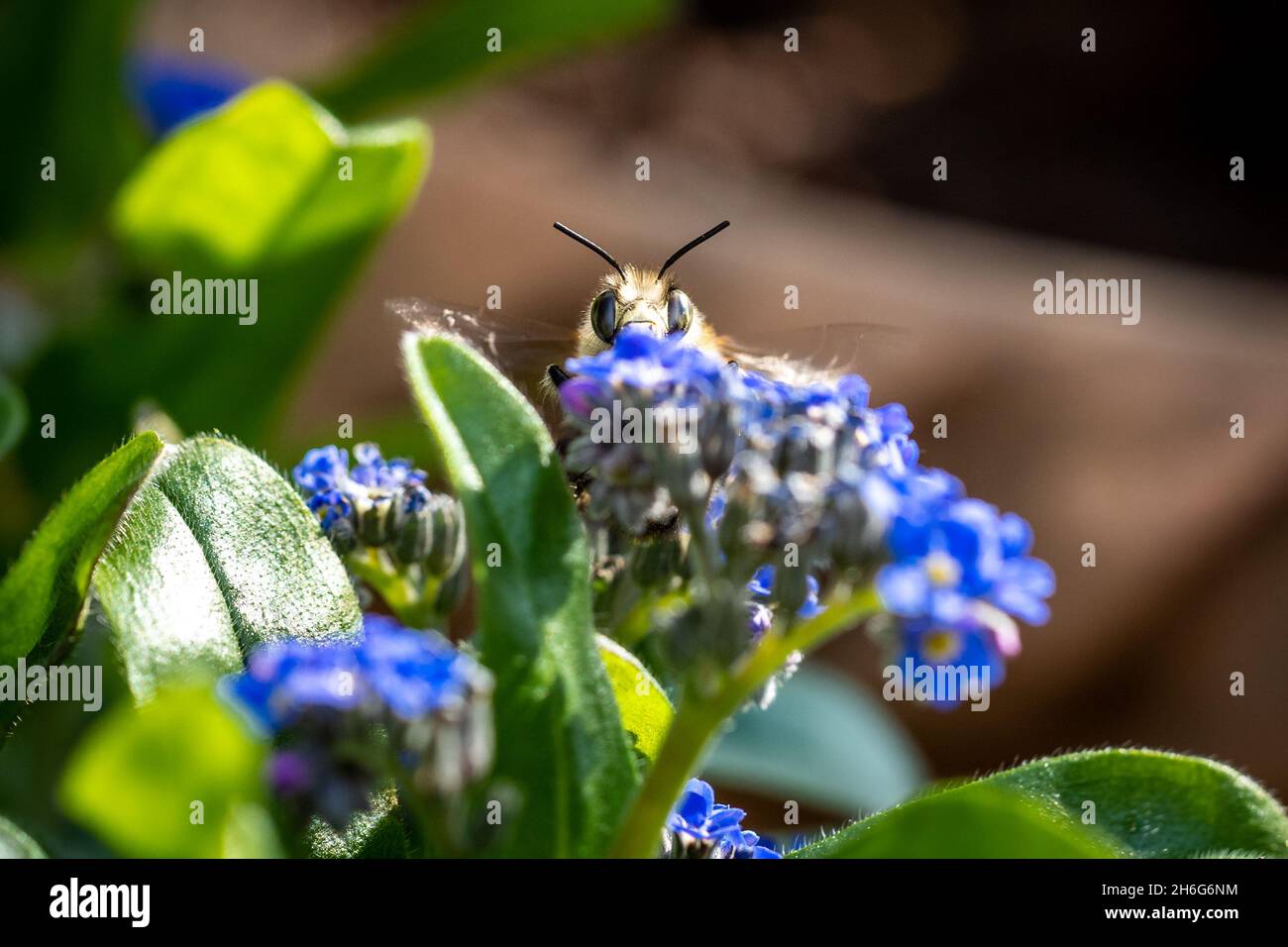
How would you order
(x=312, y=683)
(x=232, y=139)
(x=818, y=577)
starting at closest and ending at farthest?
(x=312, y=683), (x=818, y=577), (x=232, y=139)

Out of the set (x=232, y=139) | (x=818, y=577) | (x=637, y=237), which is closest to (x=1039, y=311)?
(x=637, y=237)

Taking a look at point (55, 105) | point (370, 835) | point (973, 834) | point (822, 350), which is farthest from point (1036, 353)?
point (973, 834)

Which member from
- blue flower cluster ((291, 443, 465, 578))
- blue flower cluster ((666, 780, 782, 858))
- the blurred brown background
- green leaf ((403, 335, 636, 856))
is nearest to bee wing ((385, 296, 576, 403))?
blue flower cluster ((291, 443, 465, 578))

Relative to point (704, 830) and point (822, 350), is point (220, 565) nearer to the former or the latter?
point (704, 830)

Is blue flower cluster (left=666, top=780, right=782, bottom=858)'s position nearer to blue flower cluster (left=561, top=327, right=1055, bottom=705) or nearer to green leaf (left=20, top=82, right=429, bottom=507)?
blue flower cluster (left=561, top=327, right=1055, bottom=705)

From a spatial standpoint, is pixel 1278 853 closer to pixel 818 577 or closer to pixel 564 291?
pixel 818 577
